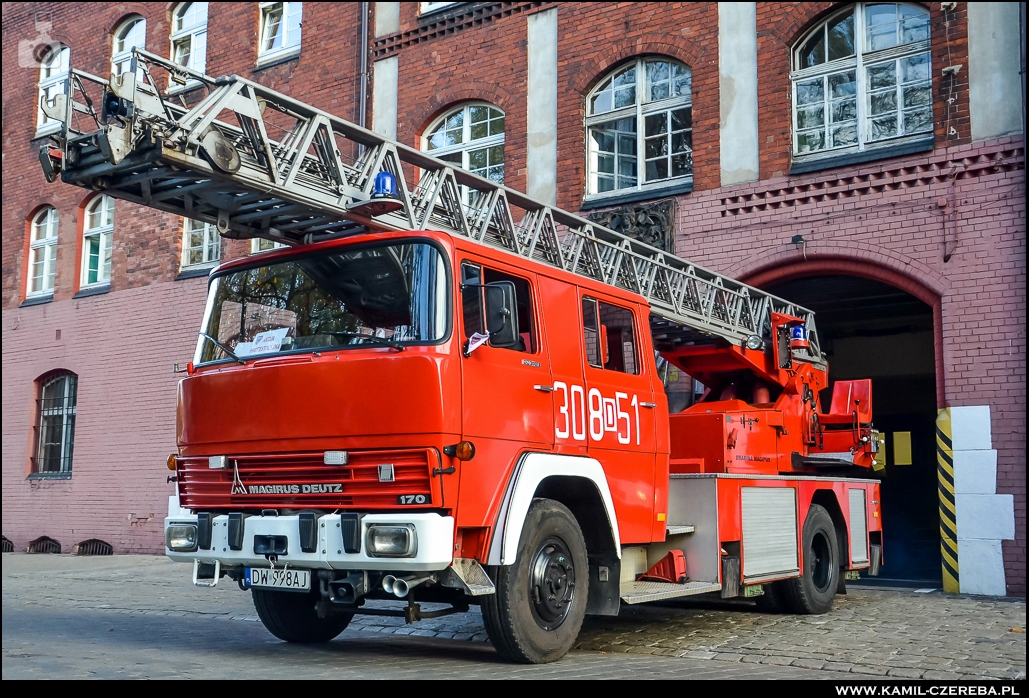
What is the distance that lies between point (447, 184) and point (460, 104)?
9.10 m

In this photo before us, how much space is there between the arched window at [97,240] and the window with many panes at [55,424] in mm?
1981

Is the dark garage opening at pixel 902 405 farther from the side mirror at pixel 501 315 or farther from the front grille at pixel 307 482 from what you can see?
the front grille at pixel 307 482

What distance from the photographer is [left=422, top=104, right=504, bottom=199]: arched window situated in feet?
53.2

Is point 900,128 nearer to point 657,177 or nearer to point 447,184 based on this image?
point 657,177

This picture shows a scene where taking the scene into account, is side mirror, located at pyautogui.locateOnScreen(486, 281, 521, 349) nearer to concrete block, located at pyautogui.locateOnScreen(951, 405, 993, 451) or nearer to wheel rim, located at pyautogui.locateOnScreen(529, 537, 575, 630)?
wheel rim, located at pyautogui.locateOnScreen(529, 537, 575, 630)

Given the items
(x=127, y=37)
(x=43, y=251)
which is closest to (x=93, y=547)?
(x=43, y=251)

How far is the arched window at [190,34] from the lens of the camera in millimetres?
19719

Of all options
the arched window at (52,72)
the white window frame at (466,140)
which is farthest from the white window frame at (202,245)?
the arched window at (52,72)

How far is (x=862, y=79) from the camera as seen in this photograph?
43.6 feet

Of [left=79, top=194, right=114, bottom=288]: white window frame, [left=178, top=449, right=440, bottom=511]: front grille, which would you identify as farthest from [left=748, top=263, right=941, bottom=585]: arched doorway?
[left=79, top=194, right=114, bottom=288]: white window frame

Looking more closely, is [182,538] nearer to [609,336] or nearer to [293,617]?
[293,617]

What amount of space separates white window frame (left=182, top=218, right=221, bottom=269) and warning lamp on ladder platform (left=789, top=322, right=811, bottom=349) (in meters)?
10.8

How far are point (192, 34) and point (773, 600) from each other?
50.5 ft

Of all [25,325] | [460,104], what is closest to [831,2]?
[460,104]
